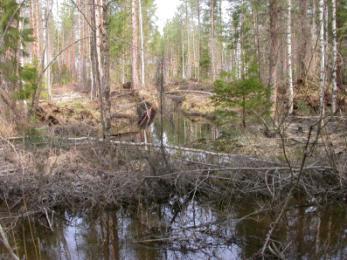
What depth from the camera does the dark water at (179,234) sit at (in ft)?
16.4

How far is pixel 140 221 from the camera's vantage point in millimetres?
6090

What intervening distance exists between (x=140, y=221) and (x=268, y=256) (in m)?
2.33

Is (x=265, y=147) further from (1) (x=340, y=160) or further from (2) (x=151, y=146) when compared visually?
(2) (x=151, y=146)

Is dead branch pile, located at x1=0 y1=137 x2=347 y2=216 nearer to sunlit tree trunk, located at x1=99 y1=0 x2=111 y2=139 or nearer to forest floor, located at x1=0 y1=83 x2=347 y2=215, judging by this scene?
forest floor, located at x1=0 y1=83 x2=347 y2=215

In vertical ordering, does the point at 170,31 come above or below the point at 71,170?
above

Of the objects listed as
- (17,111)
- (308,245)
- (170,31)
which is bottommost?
(308,245)

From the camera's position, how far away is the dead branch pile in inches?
251

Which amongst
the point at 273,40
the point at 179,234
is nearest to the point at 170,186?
→ the point at 179,234

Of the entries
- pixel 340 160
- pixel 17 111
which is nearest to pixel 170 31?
pixel 17 111

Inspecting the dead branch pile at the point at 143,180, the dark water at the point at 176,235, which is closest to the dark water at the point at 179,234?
the dark water at the point at 176,235

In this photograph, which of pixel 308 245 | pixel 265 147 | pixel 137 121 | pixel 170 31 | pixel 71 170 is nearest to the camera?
pixel 308 245

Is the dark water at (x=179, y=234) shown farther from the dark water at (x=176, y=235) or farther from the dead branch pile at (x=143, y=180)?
the dead branch pile at (x=143, y=180)

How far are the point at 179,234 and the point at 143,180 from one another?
154 cm

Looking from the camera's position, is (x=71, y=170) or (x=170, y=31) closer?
(x=71, y=170)
